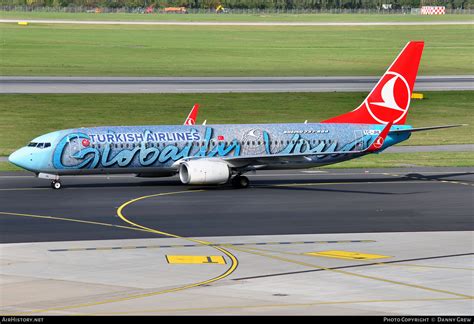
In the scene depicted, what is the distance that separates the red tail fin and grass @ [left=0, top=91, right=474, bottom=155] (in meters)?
24.0

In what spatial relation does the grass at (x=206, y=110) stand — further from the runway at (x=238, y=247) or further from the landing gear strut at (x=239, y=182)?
the landing gear strut at (x=239, y=182)

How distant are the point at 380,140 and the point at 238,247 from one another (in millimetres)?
23156

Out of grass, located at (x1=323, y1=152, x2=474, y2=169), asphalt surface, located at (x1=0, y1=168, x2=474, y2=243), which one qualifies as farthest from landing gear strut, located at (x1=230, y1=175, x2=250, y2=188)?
grass, located at (x1=323, y1=152, x2=474, y2=169)

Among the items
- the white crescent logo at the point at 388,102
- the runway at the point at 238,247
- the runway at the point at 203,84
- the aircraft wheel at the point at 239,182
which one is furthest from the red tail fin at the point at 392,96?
the runway at the point at 203,84

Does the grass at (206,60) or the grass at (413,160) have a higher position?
the grass at (413,160)

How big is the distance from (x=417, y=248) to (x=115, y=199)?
21.5 m

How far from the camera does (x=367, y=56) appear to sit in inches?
7116

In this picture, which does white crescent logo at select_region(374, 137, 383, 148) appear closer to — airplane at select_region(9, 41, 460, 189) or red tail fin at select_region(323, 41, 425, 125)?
airplane at select_region(9, 41, 460, 189)

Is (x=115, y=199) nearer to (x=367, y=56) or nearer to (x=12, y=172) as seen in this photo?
(x=12, y=172)

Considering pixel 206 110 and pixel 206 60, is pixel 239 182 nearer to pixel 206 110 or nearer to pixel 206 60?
pixel 206 110

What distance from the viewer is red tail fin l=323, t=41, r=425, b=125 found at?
2854 inches

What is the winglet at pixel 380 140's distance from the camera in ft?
220

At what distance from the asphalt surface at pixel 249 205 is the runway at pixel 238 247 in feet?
0.34

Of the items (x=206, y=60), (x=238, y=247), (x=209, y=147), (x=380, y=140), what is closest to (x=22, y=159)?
(x=209, y=147)
